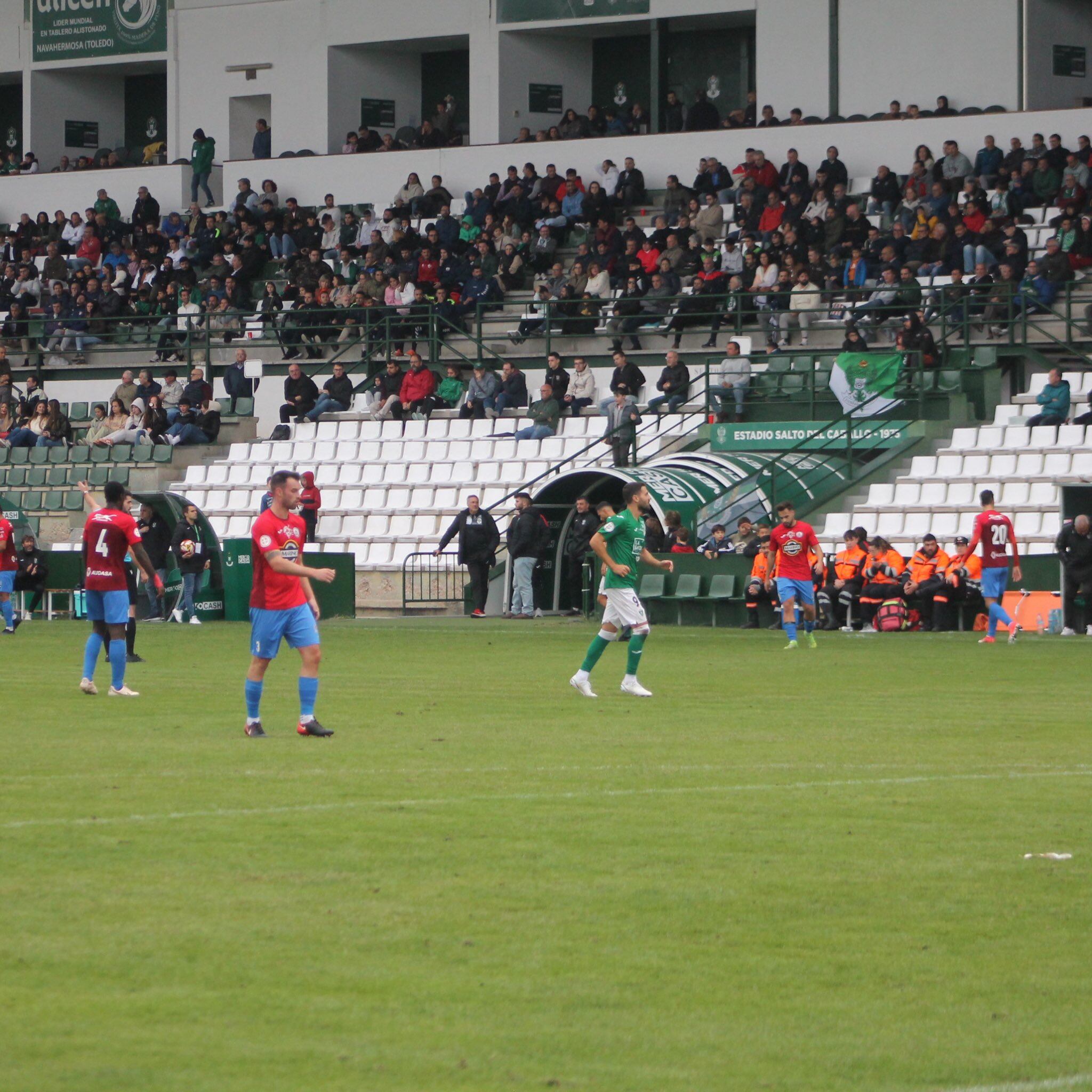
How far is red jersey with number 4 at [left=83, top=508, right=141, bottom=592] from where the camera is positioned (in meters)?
17.1

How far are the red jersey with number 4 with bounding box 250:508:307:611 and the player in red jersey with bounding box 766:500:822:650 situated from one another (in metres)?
10.8

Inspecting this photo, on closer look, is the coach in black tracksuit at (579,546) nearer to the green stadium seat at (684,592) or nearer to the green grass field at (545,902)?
the green stadium seat at (684,592)

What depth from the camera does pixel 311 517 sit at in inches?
1357

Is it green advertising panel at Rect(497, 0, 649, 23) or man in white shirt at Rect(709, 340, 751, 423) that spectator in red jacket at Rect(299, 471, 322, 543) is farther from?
green advertising panel at Rect(497, 0, 649, 23)

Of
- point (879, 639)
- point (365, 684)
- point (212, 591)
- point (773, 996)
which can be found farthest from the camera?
point (212, 591)

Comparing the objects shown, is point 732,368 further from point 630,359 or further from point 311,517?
point 311,517

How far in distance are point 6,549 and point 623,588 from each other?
11.7 metres

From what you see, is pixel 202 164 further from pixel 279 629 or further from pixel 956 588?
pixel 279 629

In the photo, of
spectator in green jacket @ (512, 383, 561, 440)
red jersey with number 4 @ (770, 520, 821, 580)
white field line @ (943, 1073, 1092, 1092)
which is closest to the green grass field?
white field line @ (943, 1073, 1092, 1092)

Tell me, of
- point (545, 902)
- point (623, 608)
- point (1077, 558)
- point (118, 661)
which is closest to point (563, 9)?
point (1077, 558)

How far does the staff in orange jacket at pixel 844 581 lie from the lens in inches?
1078

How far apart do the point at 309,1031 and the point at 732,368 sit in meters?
28.6

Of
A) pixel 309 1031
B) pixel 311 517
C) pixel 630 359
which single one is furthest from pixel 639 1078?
pixel 630 359

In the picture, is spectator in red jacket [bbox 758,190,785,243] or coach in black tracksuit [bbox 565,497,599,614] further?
spectator in red jacket [bbox 758,190,785,243]
